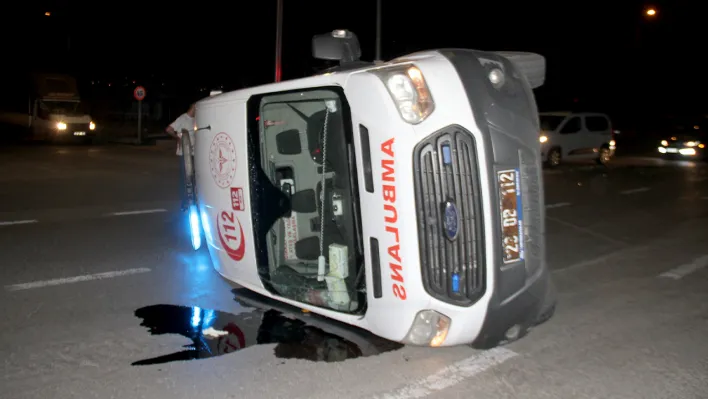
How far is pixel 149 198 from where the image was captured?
39.5 feet

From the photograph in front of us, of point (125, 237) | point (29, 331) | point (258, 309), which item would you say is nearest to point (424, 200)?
point (258, 309)

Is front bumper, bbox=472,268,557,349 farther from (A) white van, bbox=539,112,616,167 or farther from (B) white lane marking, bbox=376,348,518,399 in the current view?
(A) white van, bbox=539,112,616,167

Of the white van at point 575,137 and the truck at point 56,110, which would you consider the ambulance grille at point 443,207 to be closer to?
the white van at point 575,137

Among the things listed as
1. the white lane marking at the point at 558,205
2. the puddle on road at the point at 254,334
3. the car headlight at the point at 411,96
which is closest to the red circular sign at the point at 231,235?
the puddle on road at the point at 254,334

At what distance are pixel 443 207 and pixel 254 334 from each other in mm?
1965

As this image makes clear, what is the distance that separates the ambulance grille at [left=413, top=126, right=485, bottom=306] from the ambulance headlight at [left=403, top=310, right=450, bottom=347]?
0.49 ft

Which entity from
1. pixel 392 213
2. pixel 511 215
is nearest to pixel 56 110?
pixel 392 213

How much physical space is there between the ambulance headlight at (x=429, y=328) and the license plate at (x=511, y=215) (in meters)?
0.51

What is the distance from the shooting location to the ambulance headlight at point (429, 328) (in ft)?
12.9

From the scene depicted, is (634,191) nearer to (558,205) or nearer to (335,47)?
(558,205)

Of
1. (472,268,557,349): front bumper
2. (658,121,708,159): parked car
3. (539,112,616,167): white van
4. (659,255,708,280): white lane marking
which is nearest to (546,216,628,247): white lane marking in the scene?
(659,255,708,280): white lane marking

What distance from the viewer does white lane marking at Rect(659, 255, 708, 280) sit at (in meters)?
7.08

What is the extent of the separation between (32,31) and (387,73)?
58814 mm

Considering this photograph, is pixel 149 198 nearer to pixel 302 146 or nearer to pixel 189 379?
pixel 302 146
